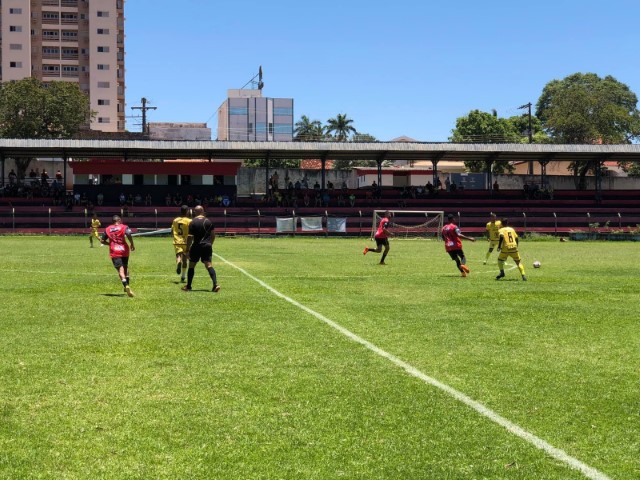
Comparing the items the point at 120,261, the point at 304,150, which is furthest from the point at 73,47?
the point at 120,261

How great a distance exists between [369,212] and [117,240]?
4487cm

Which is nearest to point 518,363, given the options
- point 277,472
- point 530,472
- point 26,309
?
point 530,472

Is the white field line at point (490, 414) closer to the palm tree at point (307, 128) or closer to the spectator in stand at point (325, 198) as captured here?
the spectator in stand at point (325, 198)

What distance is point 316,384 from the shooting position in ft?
27.9

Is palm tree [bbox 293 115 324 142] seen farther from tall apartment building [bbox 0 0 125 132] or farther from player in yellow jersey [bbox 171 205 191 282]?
player in yellow jersey [bbox 171 205 191 282]

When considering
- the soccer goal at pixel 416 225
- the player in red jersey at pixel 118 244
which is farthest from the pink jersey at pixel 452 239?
the soccer goal at pixel 416 225

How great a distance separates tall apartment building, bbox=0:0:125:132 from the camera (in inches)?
4695

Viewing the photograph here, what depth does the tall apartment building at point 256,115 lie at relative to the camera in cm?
15075

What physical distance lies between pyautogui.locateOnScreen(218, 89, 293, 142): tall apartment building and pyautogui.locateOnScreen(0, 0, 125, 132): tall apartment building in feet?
95.5

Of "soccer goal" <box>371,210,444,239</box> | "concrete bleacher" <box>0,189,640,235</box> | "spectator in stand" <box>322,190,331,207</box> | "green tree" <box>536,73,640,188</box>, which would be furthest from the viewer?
"green tree" <box>536,73,640,188</box>

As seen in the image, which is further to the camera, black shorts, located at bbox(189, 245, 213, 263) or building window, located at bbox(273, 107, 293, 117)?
building window, located at bbox(273, 107, 293, 117)

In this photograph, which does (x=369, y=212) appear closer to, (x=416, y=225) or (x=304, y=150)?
(x=416, y=225)

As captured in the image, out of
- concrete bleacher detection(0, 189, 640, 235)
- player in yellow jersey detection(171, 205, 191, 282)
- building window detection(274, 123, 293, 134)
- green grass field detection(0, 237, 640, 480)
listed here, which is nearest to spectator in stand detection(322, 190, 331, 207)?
concrete bleacher detection(0, 189, 640, 235)

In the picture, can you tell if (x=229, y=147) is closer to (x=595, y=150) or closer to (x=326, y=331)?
(x=595, y=150)
